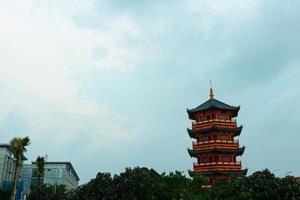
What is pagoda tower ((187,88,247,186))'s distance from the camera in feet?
184

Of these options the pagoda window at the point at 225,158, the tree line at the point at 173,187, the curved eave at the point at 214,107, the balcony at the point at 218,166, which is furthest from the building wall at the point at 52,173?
the pagoda window at the point at 225,158

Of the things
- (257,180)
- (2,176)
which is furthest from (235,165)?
(2,176)

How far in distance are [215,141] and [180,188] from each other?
23751 millimetres

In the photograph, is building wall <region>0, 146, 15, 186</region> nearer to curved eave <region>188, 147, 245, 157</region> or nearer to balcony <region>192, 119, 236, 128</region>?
curved eave <region>188, 147, 245, 157</region>

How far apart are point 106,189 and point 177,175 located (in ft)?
53.1

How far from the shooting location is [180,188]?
3509cm

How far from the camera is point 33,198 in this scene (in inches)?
2805

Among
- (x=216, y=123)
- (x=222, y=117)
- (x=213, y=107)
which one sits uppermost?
(x=213, y=107)

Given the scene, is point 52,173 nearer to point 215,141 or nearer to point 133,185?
point 215,141

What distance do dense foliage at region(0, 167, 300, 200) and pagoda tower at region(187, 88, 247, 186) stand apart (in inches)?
437

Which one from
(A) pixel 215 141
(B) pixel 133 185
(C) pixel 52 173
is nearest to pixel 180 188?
(B) pixel 133 185

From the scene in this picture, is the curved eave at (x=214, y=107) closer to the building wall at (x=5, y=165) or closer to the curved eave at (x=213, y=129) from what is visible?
the curved eave at (x=213, y=129)

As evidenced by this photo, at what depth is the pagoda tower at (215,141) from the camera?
184ft

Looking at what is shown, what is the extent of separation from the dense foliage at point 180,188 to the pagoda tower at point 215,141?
36.4 ft
